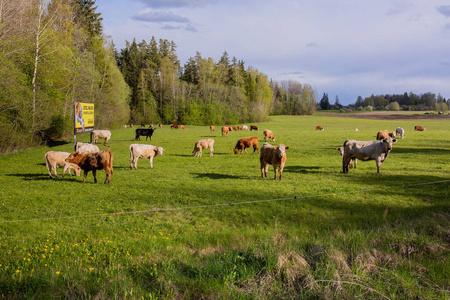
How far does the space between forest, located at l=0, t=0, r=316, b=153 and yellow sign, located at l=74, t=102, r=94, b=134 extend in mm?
4709

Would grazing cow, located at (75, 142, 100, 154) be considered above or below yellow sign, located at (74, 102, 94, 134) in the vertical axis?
below

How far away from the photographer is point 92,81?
4631 centimetres

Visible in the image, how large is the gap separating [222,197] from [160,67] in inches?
3441

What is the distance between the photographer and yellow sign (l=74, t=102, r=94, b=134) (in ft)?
82.7

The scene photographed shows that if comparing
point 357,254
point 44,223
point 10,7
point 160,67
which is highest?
point 160,67

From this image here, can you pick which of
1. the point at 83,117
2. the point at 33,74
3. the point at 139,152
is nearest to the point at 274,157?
the point at 139,152

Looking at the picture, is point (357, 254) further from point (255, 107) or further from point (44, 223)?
point (255, 107)

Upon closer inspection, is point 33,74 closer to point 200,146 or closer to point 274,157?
point 200,146

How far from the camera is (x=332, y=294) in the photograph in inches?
162

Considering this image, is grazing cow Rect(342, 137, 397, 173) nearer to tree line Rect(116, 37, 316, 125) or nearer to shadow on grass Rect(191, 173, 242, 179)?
shadow on grass Rect(191, 173, 242, 179)

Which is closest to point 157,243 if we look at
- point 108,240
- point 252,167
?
point 108,240

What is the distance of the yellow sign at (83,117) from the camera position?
2520 cm

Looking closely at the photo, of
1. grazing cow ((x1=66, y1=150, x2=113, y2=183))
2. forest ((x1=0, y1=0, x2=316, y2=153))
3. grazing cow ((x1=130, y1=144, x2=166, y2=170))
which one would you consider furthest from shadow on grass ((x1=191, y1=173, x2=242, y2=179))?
forest ((x1=0, y1=0, x2=316, y2=153))

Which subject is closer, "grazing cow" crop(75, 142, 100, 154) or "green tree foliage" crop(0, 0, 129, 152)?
"grazing cow" crop(75, 142, 100, 154)
